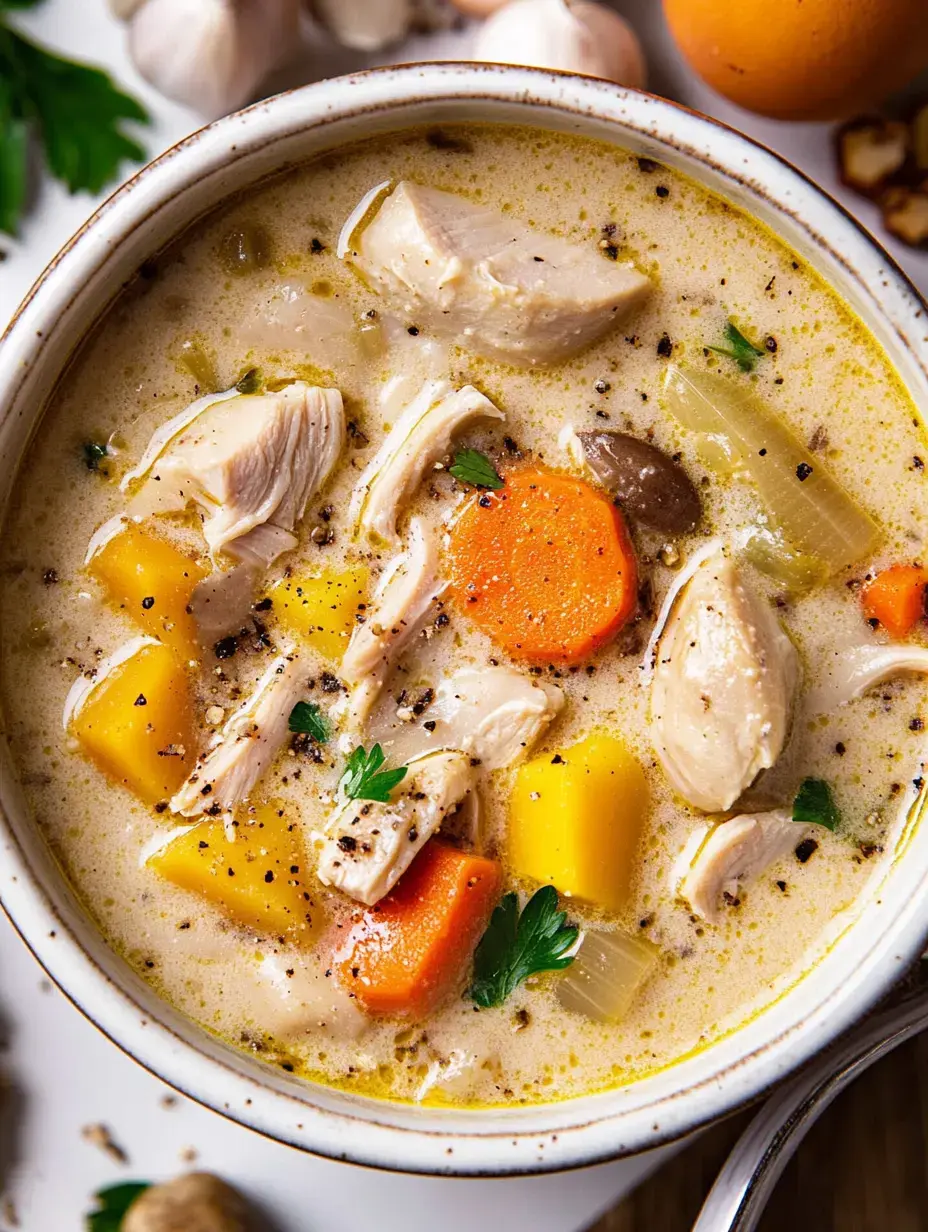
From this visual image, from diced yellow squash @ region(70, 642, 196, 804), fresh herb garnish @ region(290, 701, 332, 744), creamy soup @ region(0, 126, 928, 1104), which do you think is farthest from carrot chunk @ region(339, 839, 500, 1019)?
diced yellow squash @ region(70, 642, 196, 804)

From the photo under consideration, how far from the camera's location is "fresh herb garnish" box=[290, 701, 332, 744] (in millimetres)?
1784

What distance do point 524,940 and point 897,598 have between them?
73 cm

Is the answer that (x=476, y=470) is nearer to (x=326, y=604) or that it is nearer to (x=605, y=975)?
(x=326, y=604)

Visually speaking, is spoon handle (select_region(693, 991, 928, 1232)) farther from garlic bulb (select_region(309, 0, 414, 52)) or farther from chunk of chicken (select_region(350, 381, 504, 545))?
garlic bulb (select_region(309, 0, 414, 52))

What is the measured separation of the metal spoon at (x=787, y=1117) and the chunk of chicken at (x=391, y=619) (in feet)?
3.19

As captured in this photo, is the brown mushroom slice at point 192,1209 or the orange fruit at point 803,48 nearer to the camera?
the orange fruit at point 803,48

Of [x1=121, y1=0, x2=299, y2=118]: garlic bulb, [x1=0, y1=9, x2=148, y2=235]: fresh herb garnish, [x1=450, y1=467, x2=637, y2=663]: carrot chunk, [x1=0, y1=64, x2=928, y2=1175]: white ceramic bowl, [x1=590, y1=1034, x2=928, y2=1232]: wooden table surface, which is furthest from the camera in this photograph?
[x1=590, y1=1034, x2=928, y2=1232]: wooden table surface

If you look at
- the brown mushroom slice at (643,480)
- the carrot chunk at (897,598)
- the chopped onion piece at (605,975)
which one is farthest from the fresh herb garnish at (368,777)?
the carrot chunk at (897,598)

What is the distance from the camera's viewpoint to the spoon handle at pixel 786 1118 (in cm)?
198

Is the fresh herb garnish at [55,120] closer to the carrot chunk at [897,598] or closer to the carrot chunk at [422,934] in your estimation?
the carrot chunk at [422,934]

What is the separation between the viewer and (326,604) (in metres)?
1.77

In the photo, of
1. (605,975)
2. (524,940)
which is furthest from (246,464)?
(605,975)

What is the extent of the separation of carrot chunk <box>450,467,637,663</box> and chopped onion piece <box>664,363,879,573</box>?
19cm

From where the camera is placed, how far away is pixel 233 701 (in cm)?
178
